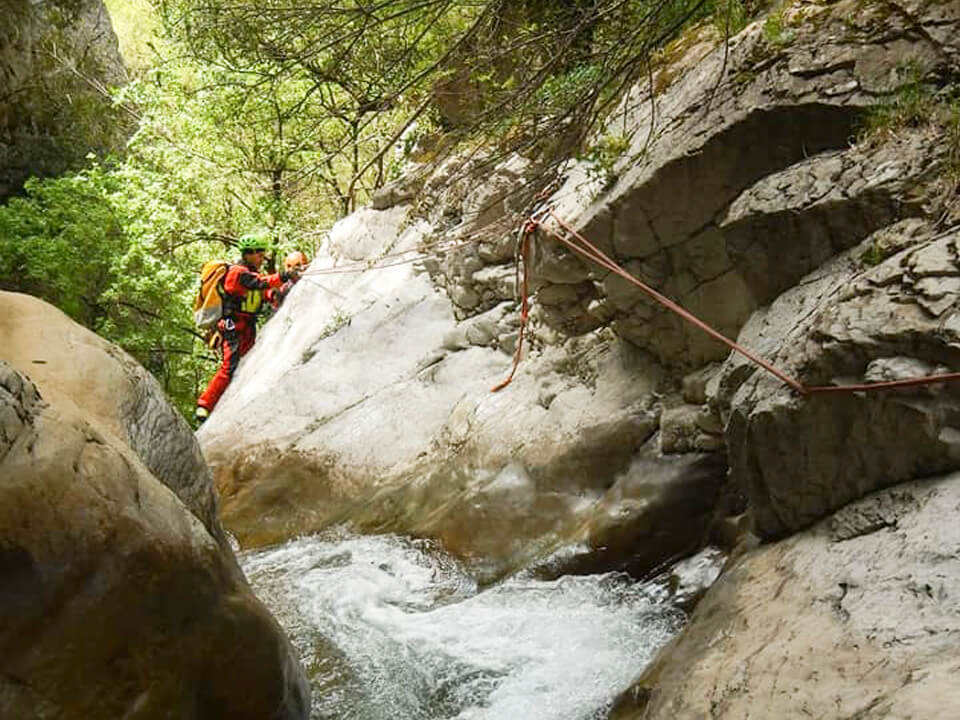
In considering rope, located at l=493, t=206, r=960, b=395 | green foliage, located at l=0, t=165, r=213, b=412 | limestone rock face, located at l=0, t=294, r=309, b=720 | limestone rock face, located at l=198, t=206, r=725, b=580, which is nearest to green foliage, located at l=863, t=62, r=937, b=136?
rope, located at l=493, t=206, r=960, b=395

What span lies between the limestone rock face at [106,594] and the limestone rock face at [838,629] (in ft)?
4.97

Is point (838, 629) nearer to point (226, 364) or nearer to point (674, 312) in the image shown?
point (674, 312)

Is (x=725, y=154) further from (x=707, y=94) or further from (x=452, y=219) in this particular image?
(x=452, y=219)

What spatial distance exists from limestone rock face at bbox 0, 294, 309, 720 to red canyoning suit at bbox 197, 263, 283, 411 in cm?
728

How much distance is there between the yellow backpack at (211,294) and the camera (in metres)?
10.8

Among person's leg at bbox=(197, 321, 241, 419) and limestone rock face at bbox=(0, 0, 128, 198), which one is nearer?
person's leg at bbox=(197, 321, 241, 419)

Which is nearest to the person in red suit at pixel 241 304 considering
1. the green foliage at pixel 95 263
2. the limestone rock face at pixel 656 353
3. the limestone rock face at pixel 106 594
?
the limestone rock face at pixel 656 353

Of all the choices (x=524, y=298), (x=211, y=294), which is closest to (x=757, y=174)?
(x=524, y=298)

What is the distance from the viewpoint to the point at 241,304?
1135cm

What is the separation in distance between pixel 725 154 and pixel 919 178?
4.22 feet

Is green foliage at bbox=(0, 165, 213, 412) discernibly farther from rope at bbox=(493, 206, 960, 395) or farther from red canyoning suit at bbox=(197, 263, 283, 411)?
rope at bbox=(493, 206, 960, 395)

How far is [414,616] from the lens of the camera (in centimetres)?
534

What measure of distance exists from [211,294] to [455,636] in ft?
23.5

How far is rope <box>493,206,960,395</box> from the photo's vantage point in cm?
310
